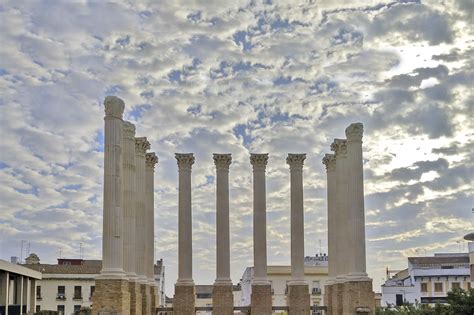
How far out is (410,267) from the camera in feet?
325

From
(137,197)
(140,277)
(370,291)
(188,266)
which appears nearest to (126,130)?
(137,197)

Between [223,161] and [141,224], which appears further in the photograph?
[223,161]

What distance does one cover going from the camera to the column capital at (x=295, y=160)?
65500 millimetres

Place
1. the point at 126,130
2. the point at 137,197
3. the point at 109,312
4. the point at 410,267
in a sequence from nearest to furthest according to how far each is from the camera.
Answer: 1. the point at 109,312
2. the point at 126,130
3. the point at 137,197
4. the point at 410,267

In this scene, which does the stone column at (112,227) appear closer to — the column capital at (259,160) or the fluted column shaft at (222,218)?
the fluted column shaft at (222,218)

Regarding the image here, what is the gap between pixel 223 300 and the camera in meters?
62.3

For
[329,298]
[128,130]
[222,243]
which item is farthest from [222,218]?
[128,130]

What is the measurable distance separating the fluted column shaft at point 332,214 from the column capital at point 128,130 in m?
17.8

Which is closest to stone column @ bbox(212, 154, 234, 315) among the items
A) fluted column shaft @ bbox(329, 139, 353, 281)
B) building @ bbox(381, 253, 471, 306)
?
fluted column shaft @ bbox(329, 139, 353, 281)

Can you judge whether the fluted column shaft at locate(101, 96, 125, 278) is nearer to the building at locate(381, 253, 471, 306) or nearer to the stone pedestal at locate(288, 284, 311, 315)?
the stone pedestal at locate(288, 284, 311, 315)

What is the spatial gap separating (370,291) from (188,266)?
15.8m

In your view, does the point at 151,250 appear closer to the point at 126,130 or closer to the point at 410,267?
the point at 126,130

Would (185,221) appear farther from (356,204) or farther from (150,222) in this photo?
(356,204)

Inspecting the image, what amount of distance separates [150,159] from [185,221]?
18.8 feet
